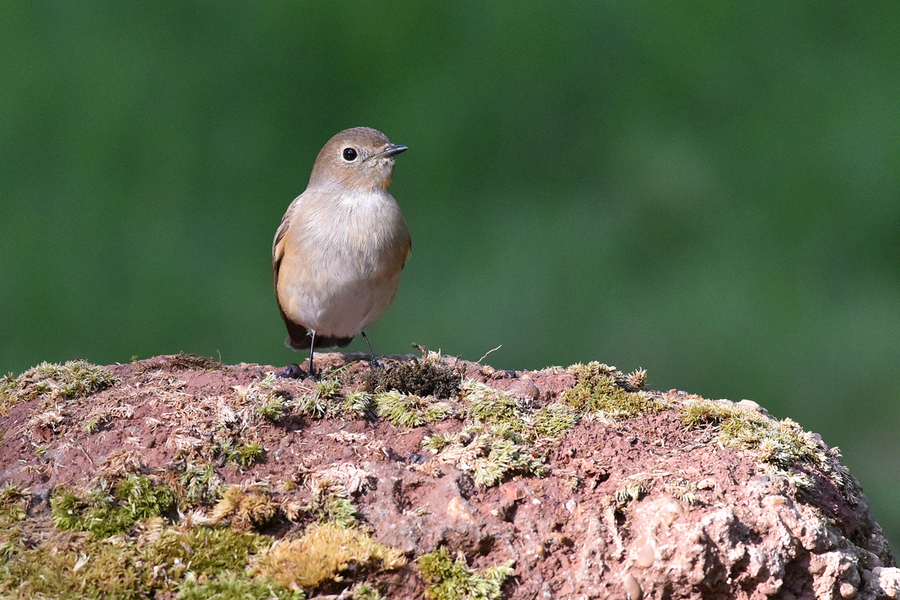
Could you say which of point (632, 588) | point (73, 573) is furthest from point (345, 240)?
point (632, 588)

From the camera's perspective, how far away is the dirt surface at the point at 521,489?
310cm

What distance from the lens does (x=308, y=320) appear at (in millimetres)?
6152

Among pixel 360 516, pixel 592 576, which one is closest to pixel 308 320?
pixel 360 516

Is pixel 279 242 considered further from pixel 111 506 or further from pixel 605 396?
pixel 111 506

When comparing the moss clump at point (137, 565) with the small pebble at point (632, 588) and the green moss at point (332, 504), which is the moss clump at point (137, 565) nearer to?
the green moss at point (332, 504)

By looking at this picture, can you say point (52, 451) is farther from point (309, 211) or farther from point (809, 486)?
point (809, 486)

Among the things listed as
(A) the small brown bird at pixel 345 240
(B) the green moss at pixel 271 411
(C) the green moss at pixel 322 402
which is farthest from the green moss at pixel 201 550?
(A) the small brown bird at pixel 345 240

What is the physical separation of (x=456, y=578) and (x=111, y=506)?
4.31ft

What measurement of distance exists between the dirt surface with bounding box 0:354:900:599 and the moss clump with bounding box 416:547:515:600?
0.02m

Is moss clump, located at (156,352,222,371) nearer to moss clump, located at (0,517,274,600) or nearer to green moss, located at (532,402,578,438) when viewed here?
moss clump, located at (0,517,274,600)

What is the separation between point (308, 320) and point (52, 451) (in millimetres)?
2718

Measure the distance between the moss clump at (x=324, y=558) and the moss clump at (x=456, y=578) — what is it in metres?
0.11

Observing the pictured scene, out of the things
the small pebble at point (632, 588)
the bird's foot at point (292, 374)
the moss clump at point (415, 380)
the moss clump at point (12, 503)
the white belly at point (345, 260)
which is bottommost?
the small pebble at point (632, 588)

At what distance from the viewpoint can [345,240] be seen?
576cm
